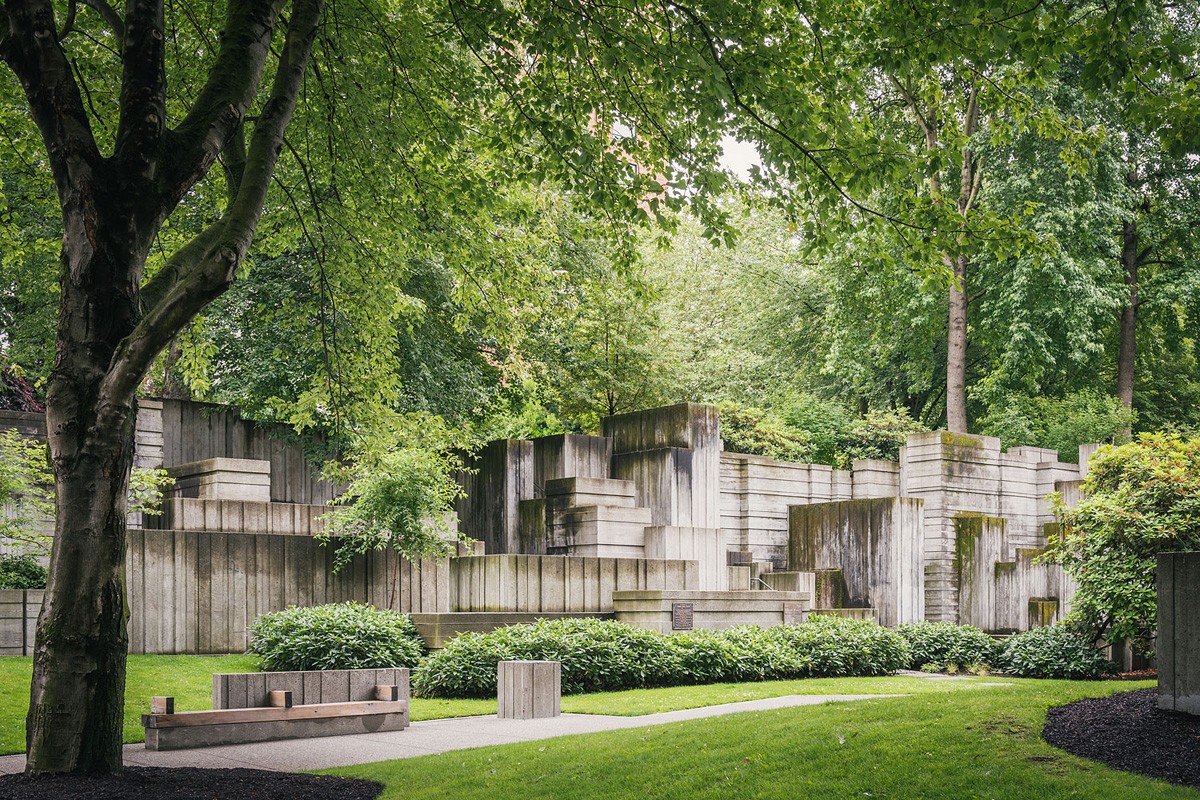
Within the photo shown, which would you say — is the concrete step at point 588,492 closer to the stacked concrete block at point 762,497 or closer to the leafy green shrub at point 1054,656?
the stacked concrete block at point 762,497

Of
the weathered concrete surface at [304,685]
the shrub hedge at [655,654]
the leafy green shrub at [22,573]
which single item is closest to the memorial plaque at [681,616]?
the shrub hedge at [655,654]

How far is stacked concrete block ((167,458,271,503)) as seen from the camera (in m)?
16.9

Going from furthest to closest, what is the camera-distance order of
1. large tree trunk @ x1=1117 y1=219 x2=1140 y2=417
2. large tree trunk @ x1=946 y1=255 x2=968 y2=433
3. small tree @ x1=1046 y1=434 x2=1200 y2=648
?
large tree trunk @ x1=1117 y1=219 x2=1140 y2=417, large tree trunk @ x1=946 y1=255 x2=968 y2=433, small tree @ x1=1046 y1=434 x2=1200 y2=648

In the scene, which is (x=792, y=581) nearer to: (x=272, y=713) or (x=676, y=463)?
(x=676, y=463)

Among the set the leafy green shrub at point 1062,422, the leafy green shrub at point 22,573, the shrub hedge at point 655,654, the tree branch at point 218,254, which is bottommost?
the shrub hedge at point 655,654

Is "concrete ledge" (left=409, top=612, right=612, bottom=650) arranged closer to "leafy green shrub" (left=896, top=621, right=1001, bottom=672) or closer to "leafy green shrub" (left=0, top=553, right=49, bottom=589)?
"leafy green shrub" (left=0, top=553, right=49, bottom=589)

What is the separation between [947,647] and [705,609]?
399 centimetres

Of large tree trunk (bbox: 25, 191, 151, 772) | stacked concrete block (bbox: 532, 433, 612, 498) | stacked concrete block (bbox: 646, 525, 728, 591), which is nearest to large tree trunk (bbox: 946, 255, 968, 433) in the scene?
stacked concrete block (bbox: 646, 525, 728, 591)

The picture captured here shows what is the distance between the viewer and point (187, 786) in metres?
7.58

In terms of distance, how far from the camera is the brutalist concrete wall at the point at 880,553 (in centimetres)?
2072

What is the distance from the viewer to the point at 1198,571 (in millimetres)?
9406

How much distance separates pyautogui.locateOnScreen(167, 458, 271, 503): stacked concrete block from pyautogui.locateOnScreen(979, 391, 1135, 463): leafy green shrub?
1795cm

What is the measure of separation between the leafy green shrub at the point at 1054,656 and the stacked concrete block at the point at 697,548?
477cm

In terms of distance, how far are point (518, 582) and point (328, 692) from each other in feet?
18.4
